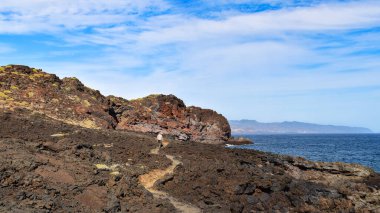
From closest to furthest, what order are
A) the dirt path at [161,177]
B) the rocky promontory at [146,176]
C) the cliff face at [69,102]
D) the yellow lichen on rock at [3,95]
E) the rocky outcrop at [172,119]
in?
the rocky promontory at [146,176] < the dirt path at [161,177] < the yellow lichen on rock at [3,95] < the cliff face at [69,102] < the rocky outcrop at [172,119]

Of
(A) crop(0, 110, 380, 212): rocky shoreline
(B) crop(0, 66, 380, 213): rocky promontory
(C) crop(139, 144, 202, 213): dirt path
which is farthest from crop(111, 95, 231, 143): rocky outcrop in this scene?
(C) crop(139, 144, 202, 213): dirt path

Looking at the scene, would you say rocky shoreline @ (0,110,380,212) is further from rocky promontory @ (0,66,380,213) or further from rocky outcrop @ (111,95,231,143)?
rocky outcrop @ (111,95,231,143)

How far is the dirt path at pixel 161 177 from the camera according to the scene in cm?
2410

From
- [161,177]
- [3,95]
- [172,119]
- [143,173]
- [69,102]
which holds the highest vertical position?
[3,95]

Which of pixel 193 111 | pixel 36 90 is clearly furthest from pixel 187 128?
pixel 36 90

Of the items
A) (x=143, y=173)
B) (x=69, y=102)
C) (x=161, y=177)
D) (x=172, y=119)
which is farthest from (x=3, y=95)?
(x=172, y=119)

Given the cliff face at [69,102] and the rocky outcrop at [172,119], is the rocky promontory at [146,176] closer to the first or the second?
the cliff face at [69,102]

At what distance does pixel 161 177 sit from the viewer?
3005cm

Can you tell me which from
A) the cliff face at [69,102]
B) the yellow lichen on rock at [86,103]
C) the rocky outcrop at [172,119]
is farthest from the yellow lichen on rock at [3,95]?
the rocky outcrop at [172,119]

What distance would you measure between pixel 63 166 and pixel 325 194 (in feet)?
63.8

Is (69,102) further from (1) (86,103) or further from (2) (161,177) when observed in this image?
(2) (161,177)

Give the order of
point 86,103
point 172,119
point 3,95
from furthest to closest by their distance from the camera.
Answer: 1. point 172,119
2. point 86,103
3. point 3,95

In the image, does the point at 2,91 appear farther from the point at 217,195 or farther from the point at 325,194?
the point at 325,194

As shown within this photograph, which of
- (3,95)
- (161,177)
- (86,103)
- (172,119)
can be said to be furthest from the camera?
(172,119)
